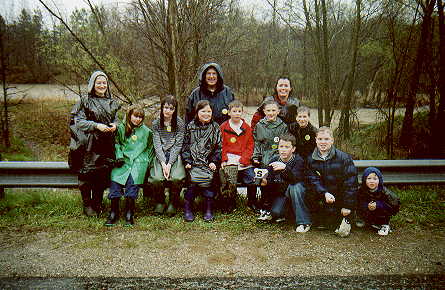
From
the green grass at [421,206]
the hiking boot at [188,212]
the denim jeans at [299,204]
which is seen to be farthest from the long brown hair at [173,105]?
the green grass at [421,206]

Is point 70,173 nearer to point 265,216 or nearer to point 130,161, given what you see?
point 130,161

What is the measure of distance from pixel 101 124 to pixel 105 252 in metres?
1.44

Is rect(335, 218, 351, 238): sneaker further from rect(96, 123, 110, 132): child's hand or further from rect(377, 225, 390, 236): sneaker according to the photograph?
rect(96, 123, 110, 132): child's hand

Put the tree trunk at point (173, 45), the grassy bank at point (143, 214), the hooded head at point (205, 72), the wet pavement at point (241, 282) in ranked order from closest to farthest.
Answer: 1. the wet pavement at point (241, 282)
2. the grassy bank at point (143, 214)
3. the hooded head at point (205, 72)
4. the tree trunk at point (173, 45)

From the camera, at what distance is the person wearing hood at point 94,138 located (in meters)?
4.09

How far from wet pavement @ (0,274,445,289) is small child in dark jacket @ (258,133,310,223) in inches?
47.2

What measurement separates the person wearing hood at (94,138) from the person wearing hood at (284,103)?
1763 millimetres

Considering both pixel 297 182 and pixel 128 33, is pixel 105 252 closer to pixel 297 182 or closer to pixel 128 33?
pixel 297 182

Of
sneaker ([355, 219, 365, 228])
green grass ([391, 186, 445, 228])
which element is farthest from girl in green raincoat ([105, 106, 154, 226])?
green grass ([391, 186, 445, 228])

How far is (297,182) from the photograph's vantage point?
156 inches

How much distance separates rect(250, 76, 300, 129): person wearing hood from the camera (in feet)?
14.7

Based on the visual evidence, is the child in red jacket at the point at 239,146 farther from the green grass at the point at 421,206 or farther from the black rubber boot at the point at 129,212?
the green grass at the point at 421,206

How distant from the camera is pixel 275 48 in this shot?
15477mm

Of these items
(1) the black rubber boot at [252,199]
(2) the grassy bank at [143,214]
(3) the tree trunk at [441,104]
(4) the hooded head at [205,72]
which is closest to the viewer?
(2) the grassy bank at [143,214]
